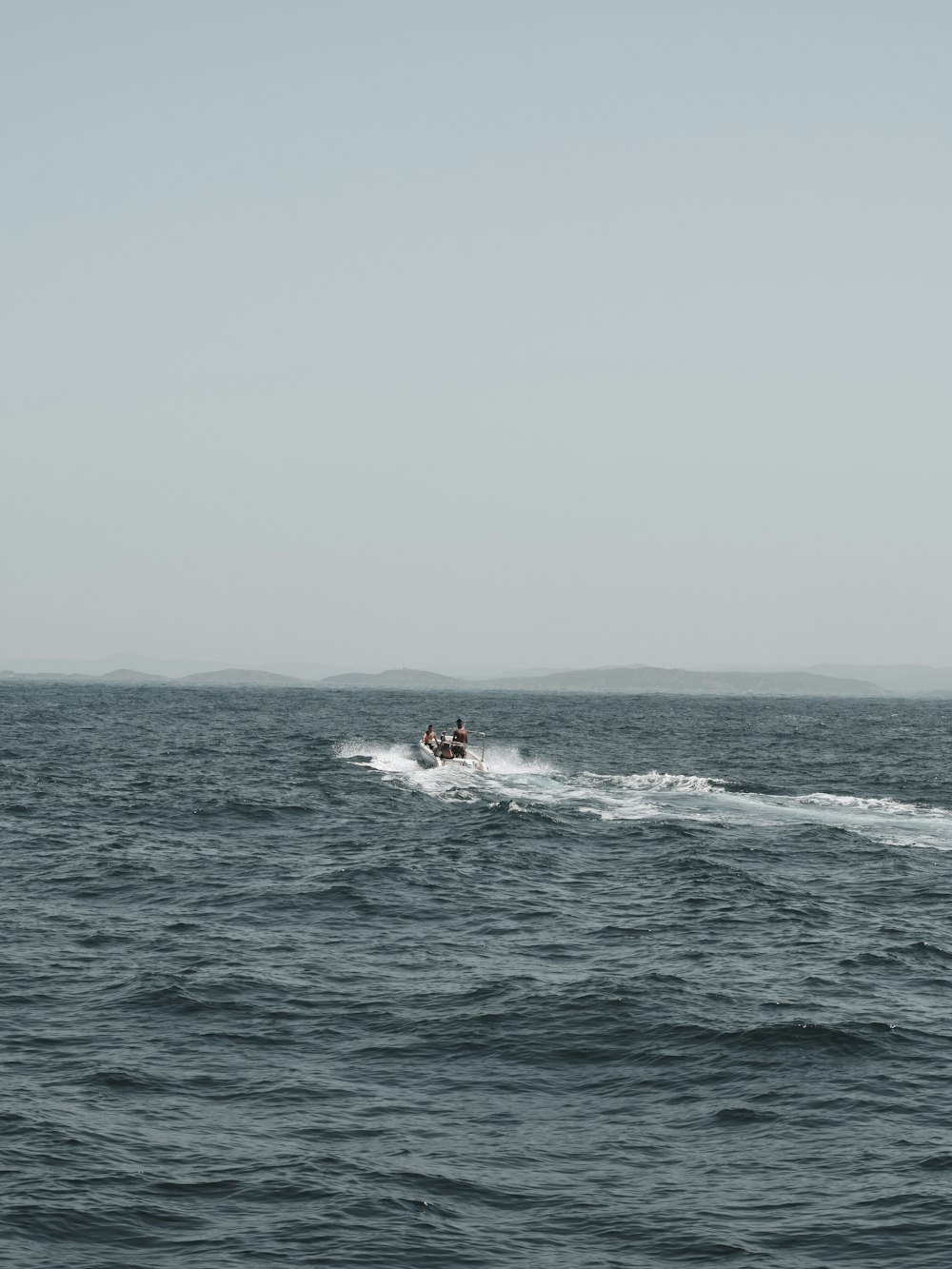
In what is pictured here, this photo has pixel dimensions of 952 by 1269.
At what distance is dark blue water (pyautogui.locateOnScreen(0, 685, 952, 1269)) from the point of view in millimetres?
15508

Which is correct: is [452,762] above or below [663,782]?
above

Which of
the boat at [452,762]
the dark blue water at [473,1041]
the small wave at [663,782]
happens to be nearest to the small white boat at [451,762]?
the boat at [452,762]

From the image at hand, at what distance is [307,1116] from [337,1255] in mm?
3922

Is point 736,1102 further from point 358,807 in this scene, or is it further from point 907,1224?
point 358,807

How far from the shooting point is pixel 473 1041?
21828 millimetres

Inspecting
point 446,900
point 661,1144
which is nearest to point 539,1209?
point 661,1144

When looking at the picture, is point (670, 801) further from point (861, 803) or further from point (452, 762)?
point (452, 762)

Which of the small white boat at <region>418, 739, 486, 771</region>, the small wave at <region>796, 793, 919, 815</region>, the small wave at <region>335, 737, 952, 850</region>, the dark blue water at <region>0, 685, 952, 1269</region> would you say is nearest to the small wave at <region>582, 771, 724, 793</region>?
the small wave at <region>335, 737, 952, 850</region>

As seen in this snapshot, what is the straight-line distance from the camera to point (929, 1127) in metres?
18.4

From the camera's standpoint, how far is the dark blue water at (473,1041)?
50.9ft

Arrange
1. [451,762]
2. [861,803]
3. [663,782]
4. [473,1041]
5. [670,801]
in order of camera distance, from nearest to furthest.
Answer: [473,1041]
[670,801]
[861,803]
[663,782]
[451,762]

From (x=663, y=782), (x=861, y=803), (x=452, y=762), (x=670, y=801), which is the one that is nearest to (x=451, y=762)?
(x=452, y=762)

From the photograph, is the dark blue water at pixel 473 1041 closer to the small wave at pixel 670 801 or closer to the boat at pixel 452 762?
the small wave at pixel 670 801

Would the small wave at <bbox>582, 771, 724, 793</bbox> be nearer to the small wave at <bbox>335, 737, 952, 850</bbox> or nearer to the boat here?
the small wave at <bbox>335, 737, 952, 850</bbox>
